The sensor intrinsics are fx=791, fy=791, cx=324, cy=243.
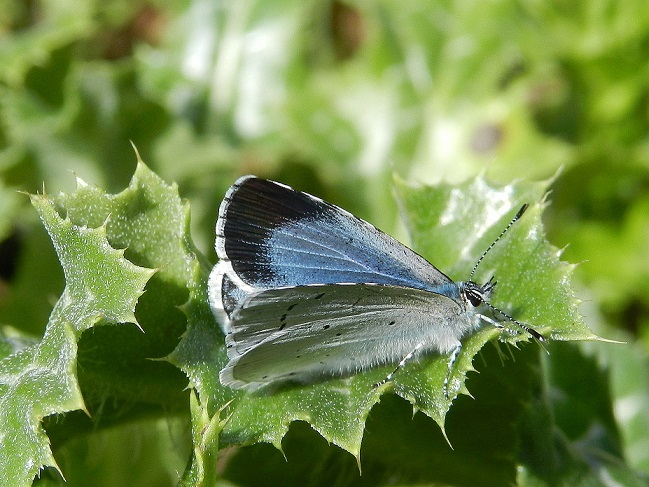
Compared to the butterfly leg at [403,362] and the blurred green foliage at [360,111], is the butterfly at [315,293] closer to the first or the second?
the butterfly leg at [403,362]

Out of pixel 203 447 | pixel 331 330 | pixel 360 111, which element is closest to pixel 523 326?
pixel 331 330

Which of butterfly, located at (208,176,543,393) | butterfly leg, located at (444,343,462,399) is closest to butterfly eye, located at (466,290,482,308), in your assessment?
butterfly, located at (208,176,543,393)

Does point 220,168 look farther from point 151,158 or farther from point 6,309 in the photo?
point 6,309

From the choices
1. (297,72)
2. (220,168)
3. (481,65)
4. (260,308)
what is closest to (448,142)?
(481,65)

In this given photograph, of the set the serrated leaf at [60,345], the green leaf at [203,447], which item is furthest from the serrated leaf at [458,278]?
the serrated leaf at [60,345]

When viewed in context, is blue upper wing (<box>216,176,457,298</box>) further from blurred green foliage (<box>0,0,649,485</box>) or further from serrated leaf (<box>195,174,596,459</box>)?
blurred green foliage (<box>0,0,649,485</box>)

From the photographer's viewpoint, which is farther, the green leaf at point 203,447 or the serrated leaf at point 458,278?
the serrated leaf at point 458,278
